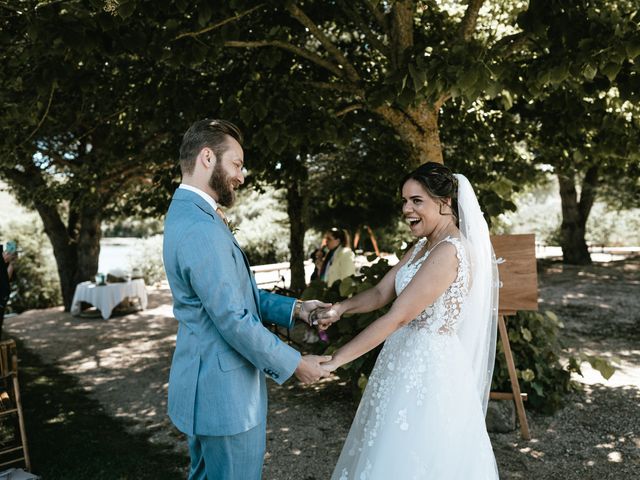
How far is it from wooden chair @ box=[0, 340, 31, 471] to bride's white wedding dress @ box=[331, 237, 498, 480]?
112 inches

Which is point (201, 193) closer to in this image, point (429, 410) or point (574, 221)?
point (429, 410)

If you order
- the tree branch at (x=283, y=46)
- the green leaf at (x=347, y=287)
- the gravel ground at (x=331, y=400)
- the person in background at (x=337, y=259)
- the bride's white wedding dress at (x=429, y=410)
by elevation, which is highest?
the tree branch at (x=283, y=46)

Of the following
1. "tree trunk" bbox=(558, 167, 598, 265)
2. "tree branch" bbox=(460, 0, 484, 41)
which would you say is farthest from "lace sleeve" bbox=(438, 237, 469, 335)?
"tree trunk" bbox=(558, 167, 598, 265)

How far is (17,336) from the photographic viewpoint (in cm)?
1130

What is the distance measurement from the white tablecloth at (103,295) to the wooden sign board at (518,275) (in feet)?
34.7

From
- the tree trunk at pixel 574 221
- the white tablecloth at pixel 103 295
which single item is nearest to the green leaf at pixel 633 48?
the white tablecloth at pixel 103 295

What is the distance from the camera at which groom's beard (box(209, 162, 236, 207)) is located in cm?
248

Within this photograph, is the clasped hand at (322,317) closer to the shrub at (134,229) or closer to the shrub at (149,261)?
the shrub at (149,261)

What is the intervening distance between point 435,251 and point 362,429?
1224 mm

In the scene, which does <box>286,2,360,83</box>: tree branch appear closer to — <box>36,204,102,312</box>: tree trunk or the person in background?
the person in background

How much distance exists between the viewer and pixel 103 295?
42.0 feet

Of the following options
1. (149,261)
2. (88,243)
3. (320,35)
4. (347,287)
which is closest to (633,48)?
(320,35)

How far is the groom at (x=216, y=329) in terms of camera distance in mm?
2266

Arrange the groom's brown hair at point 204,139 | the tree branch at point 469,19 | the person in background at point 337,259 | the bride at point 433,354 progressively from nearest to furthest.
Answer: the groom's brown hair at point 204,139 → the bride at point 433,354 → the tree branch at point 469,19 → the person in background at point 337,259
